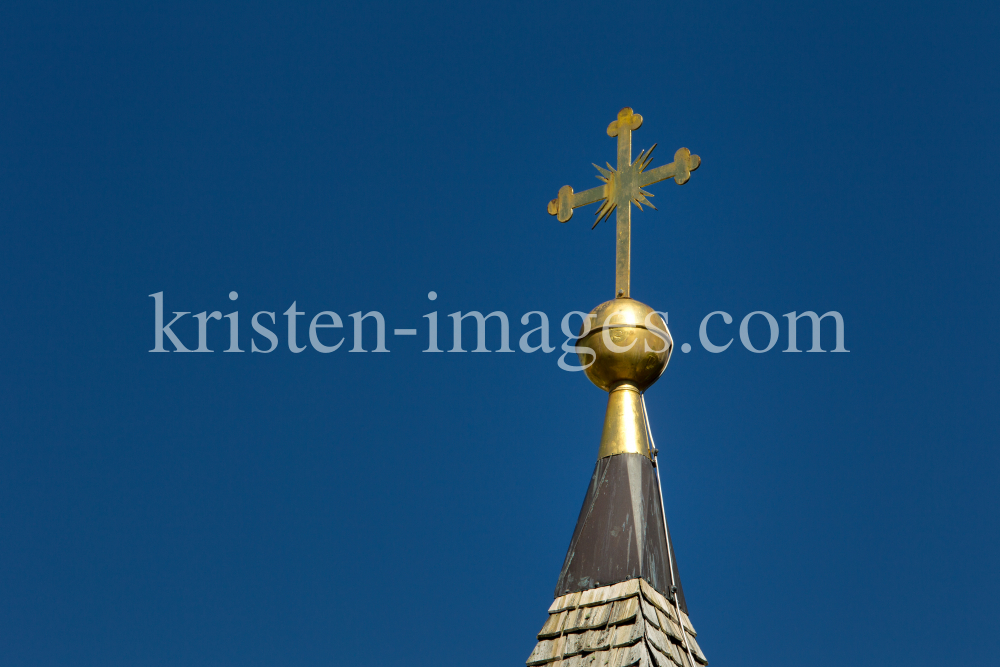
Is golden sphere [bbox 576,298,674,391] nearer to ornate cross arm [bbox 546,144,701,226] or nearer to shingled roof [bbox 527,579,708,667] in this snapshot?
ornate cross arm [bbox 546,144,701,226]

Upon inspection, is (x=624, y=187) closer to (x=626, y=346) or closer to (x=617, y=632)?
(x=626, y=346)

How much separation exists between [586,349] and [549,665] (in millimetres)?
2564

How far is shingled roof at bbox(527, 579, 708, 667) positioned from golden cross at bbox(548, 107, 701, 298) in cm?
255

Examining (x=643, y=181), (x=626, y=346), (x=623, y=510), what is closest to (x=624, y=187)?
(x=643, y=181)

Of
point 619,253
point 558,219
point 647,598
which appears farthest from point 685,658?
point 558,219

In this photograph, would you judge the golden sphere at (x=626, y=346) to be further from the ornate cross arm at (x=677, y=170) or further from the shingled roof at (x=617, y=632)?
the shingled roof at (x=617, y=632)

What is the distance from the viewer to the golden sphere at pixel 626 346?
34.6 ft

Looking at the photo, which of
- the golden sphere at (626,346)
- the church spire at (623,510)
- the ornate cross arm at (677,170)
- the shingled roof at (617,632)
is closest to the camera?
the shingled roof at (617,632)

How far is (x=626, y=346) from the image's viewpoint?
1052cm

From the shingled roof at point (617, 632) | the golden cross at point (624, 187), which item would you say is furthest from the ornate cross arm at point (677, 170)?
the shingled roof at point (617, 632)

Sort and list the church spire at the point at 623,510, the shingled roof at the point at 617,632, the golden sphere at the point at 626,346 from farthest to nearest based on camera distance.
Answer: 1. the golden sphere at the point at 626,346
2. the church spire at the point at 623,510
3. the shingled roof at the point at 617,632

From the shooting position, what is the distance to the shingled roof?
8.95 m

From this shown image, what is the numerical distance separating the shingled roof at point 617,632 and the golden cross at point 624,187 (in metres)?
2.55

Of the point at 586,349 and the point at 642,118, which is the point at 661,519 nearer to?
the point at 586,349
